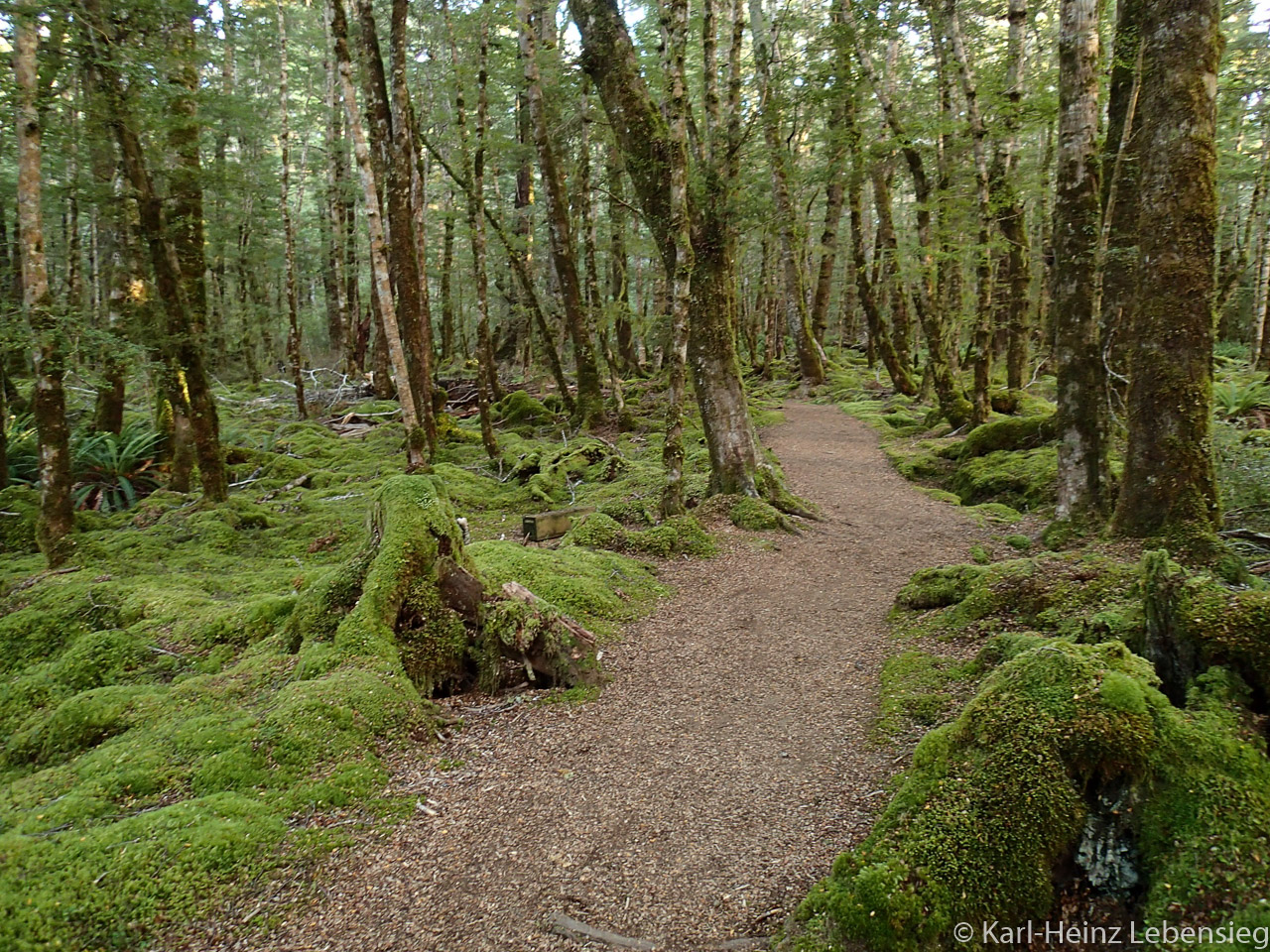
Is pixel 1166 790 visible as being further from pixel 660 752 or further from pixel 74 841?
pixel 74 841

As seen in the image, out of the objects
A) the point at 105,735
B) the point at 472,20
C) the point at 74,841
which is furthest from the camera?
the point at 472,20

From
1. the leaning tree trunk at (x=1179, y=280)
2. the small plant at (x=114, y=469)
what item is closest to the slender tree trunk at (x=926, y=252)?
the leaning tree trunk at (x=1179, y=280)

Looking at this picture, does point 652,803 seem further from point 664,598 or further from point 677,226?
point 677,226

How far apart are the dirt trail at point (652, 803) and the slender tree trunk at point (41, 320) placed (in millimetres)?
6431

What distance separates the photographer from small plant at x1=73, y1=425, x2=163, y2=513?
1063cm

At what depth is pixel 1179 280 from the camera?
5.06 metres

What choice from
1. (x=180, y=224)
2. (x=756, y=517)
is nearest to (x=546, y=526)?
(x=756, y=517)

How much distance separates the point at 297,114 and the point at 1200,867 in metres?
36.2

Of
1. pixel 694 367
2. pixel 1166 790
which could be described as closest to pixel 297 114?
pixel 694 367

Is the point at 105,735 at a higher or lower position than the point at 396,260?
lower

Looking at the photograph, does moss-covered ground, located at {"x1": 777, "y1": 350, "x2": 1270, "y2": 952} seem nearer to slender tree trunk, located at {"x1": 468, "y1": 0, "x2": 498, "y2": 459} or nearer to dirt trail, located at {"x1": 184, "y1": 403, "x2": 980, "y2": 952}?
dirt trail, located at {"x1": 184, "y1": 403, "x2": 980, "y2": 952}

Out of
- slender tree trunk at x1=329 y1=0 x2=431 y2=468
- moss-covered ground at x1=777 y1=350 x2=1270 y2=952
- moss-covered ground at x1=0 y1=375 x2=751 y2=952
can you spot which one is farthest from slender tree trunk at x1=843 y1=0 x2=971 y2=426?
moss-covered ground at x1=777 y1=350 x2=1270 y2=952

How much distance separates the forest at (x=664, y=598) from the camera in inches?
110

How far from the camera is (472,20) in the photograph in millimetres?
13688
